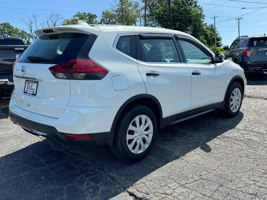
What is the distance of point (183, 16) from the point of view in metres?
48.0

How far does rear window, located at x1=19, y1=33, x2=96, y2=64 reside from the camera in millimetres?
2619

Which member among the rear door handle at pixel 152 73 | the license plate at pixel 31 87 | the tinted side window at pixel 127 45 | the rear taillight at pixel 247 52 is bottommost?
the license plate at pixel 31 87

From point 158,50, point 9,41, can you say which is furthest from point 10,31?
point 158,50

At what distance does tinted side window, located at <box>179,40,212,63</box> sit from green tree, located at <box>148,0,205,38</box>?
147ft

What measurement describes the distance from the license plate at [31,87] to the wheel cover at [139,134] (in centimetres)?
122

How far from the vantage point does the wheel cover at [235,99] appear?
191 inches

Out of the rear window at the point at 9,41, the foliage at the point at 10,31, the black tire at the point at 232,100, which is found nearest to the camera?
the black tire at the point at 232,100

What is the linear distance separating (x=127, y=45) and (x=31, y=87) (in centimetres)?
129

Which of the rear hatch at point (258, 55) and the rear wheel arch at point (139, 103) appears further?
the rear hatch at point (258, 55)

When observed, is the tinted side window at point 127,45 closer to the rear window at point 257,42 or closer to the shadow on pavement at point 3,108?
the shadow on pavement at point 3,108

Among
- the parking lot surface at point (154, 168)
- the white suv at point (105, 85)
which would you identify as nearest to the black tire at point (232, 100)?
the parking lot surface at point (154, 168)

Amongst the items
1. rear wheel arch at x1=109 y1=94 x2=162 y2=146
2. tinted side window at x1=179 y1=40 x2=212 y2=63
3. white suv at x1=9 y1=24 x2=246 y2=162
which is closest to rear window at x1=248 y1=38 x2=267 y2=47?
tinted side window at x1=179 y1=40 x2=212 y2=63

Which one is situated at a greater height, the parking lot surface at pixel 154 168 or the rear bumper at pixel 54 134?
the rear bumper at pixel 54 134

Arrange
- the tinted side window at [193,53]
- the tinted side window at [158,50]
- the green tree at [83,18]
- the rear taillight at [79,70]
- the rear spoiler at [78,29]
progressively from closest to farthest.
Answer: the rear taillight at [79,70]
the rear spoiler at [78,29]
the tinted side window at [158,50]
the tinted side window at [193,53]
the green tree at [83,18]
